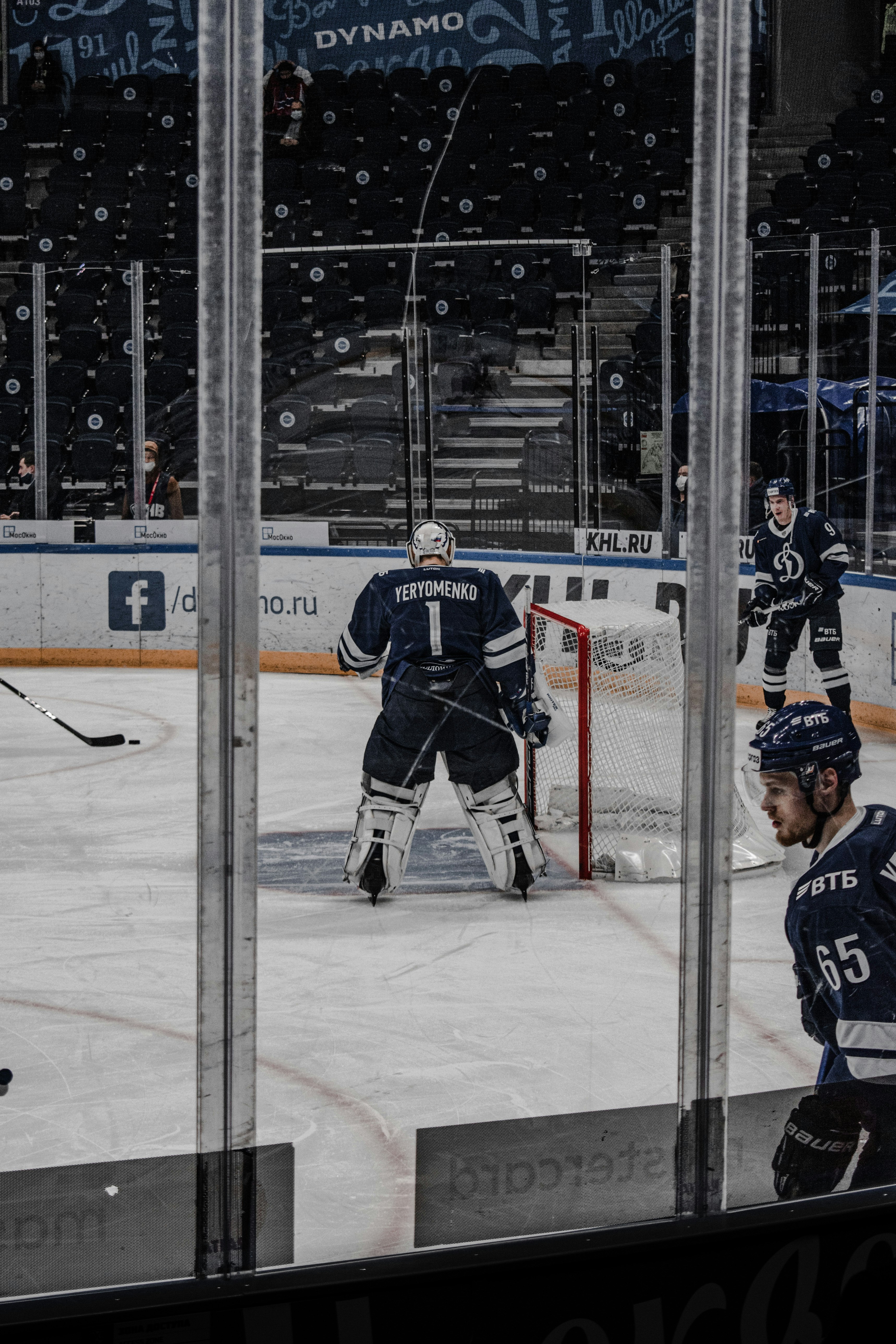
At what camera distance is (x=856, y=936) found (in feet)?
5.54

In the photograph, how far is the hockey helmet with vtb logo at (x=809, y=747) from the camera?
6.04 feet

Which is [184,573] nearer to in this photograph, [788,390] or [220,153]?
[788,390]

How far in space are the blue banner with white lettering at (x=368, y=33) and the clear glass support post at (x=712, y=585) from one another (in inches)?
132

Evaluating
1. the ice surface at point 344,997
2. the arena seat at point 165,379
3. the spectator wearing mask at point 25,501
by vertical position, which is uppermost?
the arena seat at point 165,379

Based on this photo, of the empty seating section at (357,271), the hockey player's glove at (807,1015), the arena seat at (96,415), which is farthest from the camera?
the arena seat at (96,415)

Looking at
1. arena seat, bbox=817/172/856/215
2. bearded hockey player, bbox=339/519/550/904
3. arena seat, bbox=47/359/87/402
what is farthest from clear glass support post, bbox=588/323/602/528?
bearded hockey player, bbox=339/519/550/904

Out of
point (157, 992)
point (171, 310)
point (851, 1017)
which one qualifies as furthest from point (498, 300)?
point (851, 1017)

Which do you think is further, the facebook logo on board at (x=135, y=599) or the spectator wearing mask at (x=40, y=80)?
the facebook logo on board at (x=135, y=599)

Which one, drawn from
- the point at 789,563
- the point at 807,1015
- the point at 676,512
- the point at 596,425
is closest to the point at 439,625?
the point at 807,1015

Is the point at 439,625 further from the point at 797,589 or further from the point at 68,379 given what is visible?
the point at 68,379

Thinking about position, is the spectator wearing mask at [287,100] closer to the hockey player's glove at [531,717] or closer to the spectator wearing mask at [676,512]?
the spectator wearing mask at [676,512]

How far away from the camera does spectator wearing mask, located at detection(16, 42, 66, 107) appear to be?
24.6ft

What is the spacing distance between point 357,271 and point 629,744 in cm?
495

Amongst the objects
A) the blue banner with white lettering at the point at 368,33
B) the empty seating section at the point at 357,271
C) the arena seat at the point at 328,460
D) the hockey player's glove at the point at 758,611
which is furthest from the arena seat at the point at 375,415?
the hockey player's glove at the point at 758,611
